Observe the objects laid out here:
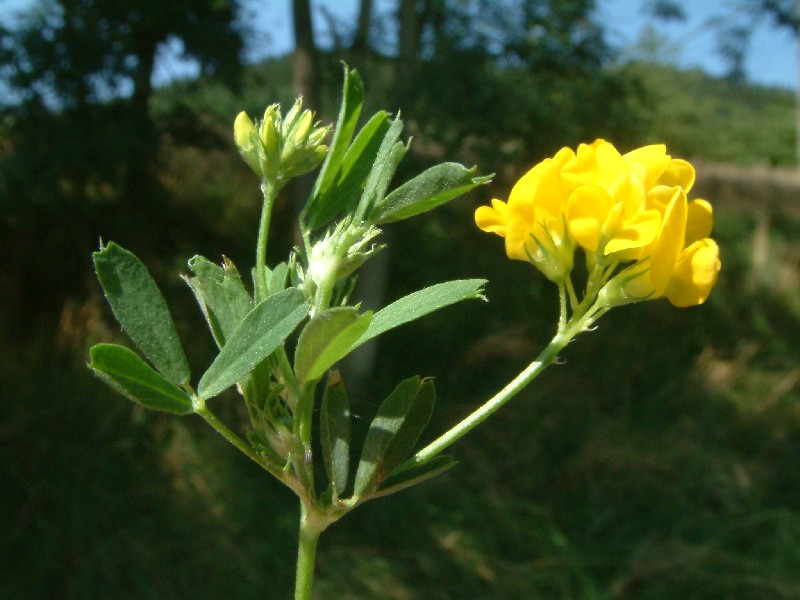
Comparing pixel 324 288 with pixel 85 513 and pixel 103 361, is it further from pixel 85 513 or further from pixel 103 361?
pixel 85 513

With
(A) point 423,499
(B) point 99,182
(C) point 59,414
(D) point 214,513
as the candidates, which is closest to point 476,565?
(A) point 423,499

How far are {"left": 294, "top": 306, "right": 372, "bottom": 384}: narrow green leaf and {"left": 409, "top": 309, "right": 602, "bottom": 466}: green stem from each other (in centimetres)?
5

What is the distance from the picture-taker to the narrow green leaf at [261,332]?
30 cm

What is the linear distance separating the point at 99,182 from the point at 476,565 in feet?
5.70

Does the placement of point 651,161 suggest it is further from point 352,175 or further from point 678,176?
point 352,175

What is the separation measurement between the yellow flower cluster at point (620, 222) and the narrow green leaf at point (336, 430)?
0.10 metres

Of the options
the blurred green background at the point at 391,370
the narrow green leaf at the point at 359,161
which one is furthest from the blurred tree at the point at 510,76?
the narrow green leaf at the point at 359,161

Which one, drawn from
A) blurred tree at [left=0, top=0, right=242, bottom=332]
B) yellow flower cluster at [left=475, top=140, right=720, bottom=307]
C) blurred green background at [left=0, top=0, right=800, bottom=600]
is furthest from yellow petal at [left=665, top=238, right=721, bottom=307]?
blurred tree at [left=0, top=0, right=242, bottom=332]

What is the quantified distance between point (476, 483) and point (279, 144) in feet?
9.17

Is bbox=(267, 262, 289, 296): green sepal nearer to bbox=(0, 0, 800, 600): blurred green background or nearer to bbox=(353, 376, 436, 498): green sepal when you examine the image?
bbox=(353, 376, 436, 498): green sepal

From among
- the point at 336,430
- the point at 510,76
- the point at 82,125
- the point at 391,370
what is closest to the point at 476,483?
the point at 391,370

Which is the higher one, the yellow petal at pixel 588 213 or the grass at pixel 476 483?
the yellow petal at pixel 588 213

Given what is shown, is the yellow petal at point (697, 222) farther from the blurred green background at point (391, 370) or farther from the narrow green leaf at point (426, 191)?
the blurred green background at point (391, 370)

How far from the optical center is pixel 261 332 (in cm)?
31
